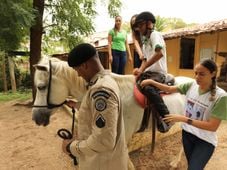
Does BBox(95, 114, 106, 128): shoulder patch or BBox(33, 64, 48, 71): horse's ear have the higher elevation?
BBox(33, 64, 48, 71): horse's ear

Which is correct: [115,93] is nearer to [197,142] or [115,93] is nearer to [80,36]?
[197,142]

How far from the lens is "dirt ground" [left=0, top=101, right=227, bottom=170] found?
11.7ft

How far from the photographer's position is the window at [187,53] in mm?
10125

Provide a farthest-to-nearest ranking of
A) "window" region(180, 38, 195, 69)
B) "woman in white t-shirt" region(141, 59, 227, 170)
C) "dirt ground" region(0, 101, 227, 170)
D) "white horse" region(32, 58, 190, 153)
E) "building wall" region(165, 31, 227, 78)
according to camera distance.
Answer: "window" region(180, 38, 195, 69) < "building wall" region(165, 31, 227, 78) < "dirt ground" region(0, 101, 227, 170) < "white horse" region(32, 58, 190, 153) < "woman in white t-shirt" region(141, 59, 227, 170)

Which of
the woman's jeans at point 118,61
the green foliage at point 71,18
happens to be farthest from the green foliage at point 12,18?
the woman's jeans at point 118,61

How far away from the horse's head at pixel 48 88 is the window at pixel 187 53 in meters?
8.66

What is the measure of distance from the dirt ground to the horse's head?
59.7 inches

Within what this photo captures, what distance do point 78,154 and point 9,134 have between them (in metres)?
3.87

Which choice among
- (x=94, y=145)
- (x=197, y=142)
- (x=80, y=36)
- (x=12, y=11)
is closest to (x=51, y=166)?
(x=197, y=142)

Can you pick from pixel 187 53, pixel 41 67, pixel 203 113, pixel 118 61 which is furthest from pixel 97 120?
pixel 187 53

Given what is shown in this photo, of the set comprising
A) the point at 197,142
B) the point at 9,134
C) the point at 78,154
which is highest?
the point at 78,154

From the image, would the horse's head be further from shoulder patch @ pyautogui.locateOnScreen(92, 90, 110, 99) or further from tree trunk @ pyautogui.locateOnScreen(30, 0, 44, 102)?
tree trunk @ pyautogui.locateOnScreen(30, 0, 44, 102)

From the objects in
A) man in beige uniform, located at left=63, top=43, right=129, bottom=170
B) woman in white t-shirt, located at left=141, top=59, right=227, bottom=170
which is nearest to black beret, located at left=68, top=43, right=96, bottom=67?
man in beige uniform, located at left=63, top=43, right=129, bottom=170

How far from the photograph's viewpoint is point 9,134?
483 centimetres
